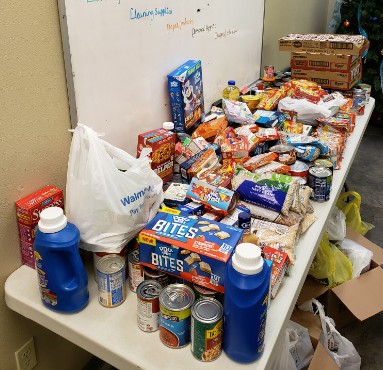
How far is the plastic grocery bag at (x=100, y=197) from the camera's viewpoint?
3.22ft

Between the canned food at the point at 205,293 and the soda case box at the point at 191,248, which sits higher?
the soda case box at the point at 191,248

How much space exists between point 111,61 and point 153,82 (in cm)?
26

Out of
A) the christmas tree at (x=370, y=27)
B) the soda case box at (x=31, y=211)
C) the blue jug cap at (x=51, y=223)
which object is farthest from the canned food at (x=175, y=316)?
the christmas tree at (x=370, y=27)

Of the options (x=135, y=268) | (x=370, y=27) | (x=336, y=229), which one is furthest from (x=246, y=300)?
(x=370, y=27)

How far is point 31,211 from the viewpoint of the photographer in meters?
1.04

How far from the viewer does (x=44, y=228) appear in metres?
0.90

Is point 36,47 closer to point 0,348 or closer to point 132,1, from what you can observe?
point 132,1

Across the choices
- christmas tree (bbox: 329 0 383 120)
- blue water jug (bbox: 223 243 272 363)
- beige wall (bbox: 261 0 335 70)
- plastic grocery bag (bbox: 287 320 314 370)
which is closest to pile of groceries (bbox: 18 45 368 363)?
blue water jug (bbox: 223 243 272 363)

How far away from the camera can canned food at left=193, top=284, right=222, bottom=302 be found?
3.00 ft

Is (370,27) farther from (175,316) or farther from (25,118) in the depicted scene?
(175,316)

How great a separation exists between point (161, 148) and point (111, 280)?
53 cm

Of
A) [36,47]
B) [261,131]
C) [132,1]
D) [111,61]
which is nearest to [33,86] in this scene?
[36,47]

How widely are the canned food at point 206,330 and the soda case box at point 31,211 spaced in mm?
469

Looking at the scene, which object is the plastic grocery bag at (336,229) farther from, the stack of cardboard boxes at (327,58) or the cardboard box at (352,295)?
the stack of cardboard boxes at (327,58)
